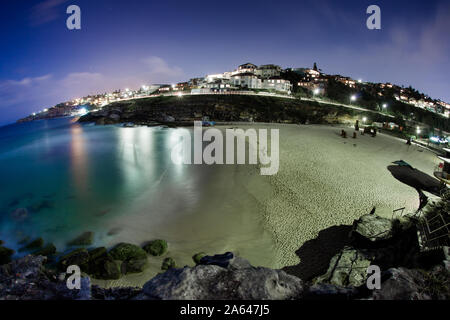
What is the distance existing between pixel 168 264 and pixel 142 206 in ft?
20.3

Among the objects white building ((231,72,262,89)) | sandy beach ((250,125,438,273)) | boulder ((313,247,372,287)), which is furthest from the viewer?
white building ((231,72,262,89))

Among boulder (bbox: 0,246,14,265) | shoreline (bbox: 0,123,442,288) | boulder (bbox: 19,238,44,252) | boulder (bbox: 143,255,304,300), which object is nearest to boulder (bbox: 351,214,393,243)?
shoreline (bbox: 0,123,442,288)

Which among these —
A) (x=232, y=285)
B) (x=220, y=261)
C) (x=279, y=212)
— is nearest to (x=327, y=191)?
(x=279, y=212)

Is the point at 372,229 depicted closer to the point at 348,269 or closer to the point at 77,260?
the point at 348,269

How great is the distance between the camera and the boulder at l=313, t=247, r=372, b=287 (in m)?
6.45

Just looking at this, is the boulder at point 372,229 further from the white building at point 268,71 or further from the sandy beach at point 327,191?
the white building at point 268,71

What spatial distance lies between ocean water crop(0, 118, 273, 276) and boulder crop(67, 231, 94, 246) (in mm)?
282

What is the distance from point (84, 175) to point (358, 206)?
24.2 m

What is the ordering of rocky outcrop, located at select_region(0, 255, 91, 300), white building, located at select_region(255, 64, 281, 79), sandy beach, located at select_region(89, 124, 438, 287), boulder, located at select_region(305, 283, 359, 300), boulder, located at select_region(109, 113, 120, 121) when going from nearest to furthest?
boulder, located at select_region(305, 283, 359, 300) → rocky outcrop, located at select_region(0, 255, 91, 300) → sandy beach, located at select_region(89, 124, 438, 287) → boulder, located at select_region(109, 113, 120, 121) → white building, located at select_region(255, 64, 281, 79)

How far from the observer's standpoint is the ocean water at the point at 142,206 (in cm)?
977

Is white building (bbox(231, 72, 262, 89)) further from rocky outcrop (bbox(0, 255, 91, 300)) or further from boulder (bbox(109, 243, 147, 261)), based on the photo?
rocky outcrop (bbox(0, 255, 91, 300))

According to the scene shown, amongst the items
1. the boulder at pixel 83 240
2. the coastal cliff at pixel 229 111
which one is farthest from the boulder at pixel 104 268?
the coastal cliff at pixel 229 111

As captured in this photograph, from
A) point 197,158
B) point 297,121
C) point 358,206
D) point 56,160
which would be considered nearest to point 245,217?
point 358,206
